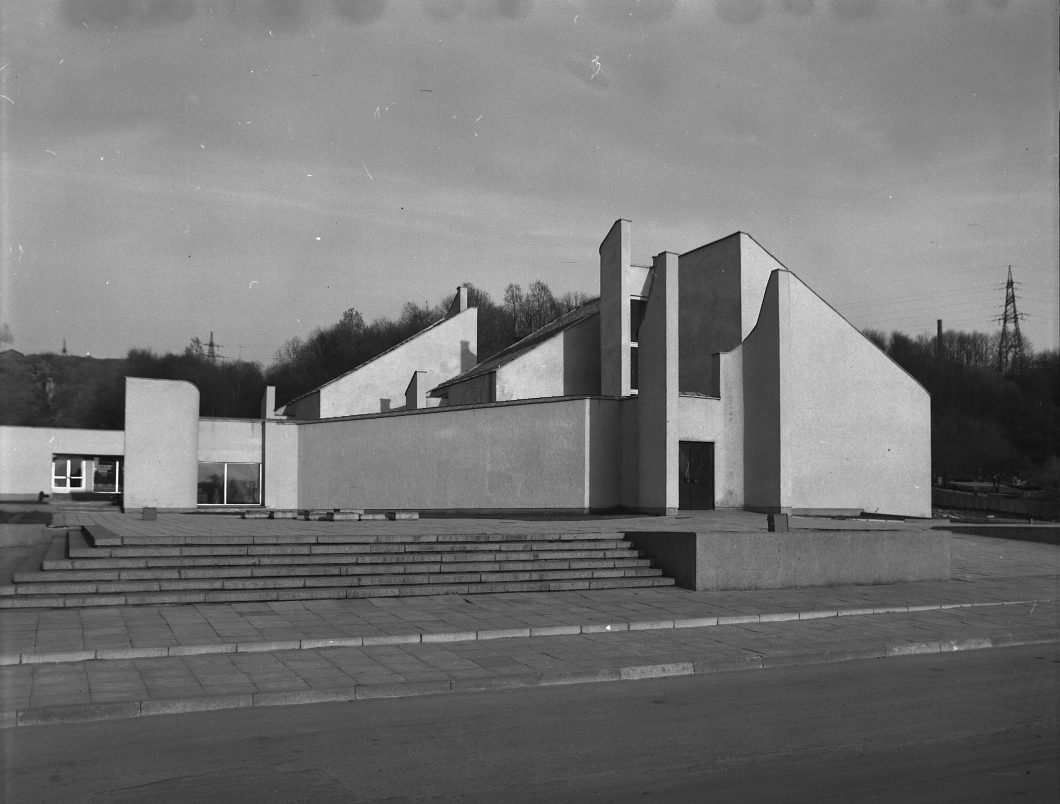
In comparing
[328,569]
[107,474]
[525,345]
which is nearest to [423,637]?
[328,569]

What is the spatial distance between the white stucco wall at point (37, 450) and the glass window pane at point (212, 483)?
11.5 meters

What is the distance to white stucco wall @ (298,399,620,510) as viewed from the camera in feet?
88.8

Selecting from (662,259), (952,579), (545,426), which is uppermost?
(662,259)

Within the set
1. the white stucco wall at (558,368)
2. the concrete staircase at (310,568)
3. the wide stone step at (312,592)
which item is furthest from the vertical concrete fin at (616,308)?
the wide stone step at (312,592)

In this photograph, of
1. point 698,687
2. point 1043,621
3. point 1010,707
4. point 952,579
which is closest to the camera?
point 1010,707

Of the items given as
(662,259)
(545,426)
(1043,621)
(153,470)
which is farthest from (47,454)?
(1043,621)

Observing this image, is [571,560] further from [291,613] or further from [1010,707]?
[1010,707]

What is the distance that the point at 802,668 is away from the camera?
9883mm

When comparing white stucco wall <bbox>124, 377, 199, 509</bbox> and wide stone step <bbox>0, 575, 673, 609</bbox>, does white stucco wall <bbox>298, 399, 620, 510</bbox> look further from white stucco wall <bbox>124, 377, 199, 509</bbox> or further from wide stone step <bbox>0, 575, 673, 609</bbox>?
wide stone step <bbox>0, 575, 673, 609</bbox>

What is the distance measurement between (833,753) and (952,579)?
13334mm

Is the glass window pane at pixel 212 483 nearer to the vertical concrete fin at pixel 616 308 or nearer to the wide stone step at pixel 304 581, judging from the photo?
the vertical concrete fin at pixel 616 308

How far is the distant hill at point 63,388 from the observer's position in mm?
55031

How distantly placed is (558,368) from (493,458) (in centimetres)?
624

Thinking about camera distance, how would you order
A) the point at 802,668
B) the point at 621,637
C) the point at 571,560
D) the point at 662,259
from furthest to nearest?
the point at 662,259
the point at 571,560
the point at 621,637
the point at 802,668
